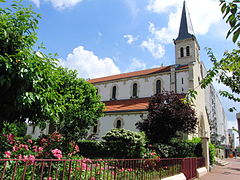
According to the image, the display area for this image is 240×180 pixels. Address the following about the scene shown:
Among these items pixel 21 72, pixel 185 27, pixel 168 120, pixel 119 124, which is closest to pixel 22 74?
pixel 21 72

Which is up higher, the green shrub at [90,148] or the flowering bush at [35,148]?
the flowering bush at [35,148]

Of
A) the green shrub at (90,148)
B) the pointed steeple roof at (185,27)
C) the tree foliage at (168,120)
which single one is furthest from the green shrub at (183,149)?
the pointed steeple roof at (185,27)

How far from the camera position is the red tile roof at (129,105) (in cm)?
2205

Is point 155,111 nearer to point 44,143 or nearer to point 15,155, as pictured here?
point 44,143

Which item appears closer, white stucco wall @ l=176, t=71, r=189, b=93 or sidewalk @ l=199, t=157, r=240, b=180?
sidewalk @ l=199, t=157, r=240, b=180

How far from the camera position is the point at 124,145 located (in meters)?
11.3

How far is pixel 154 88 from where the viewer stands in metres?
25.6

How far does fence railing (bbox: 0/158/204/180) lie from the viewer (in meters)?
4.41

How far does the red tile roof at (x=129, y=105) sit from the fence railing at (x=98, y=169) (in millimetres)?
12888

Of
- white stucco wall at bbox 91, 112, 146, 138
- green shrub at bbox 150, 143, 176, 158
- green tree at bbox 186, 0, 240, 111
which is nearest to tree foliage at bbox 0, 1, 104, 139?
green tree at bbox 186, 0, 240, 111

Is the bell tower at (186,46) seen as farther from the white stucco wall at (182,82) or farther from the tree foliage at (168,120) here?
the tree foliage at (168,120)

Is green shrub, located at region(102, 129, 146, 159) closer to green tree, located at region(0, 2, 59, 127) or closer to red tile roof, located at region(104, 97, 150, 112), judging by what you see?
green tree, located at region(0, 2, 59, 127)

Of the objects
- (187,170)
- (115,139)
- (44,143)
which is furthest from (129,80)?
(44,143)

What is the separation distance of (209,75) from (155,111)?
39.8 feet
